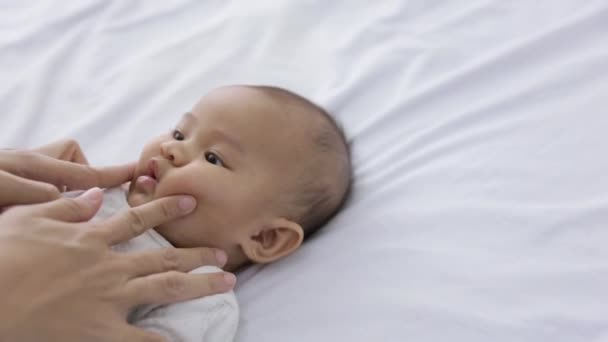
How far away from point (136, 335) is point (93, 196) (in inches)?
8.8

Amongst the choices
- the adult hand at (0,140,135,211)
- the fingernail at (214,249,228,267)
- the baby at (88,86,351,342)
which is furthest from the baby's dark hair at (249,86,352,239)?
the adult hand at (0,140,135,211)

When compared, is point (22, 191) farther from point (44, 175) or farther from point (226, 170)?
point (226, 170)

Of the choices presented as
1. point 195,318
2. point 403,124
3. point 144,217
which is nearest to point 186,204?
point 144,217

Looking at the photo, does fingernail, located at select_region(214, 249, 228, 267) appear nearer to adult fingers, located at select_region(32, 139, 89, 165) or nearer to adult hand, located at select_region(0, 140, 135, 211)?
adult hand, located at select_region(0, 140, 135, 211)

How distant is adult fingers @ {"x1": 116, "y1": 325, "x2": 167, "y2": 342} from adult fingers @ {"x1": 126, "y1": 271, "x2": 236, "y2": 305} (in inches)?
1.6

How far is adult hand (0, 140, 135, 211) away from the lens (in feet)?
3.03

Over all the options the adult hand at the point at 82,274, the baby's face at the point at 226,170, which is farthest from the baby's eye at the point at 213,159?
the adult hand at the point at 82,274

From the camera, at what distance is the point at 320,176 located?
42.4 inches

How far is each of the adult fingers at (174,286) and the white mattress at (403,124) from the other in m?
0.09

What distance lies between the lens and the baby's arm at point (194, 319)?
2.94ft

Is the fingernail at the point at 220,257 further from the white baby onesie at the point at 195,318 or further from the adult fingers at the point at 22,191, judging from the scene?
the adult fingers at the point at 22,191

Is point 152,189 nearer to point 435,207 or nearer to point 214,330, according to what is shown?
point 214,330

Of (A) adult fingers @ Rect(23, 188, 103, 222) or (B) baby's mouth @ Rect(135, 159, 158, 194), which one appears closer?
(A) adult fingers @ Rect(23, 188, 103, 222)

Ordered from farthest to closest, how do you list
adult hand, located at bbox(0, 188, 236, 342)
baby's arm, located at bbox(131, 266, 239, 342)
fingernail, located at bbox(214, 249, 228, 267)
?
fingernail, located at bbox(214, 249, 228, 267), baby's arm, located at bbox(131, 266, 239, 342), adult hand, located at bbox(0, 188, 236, 342)
